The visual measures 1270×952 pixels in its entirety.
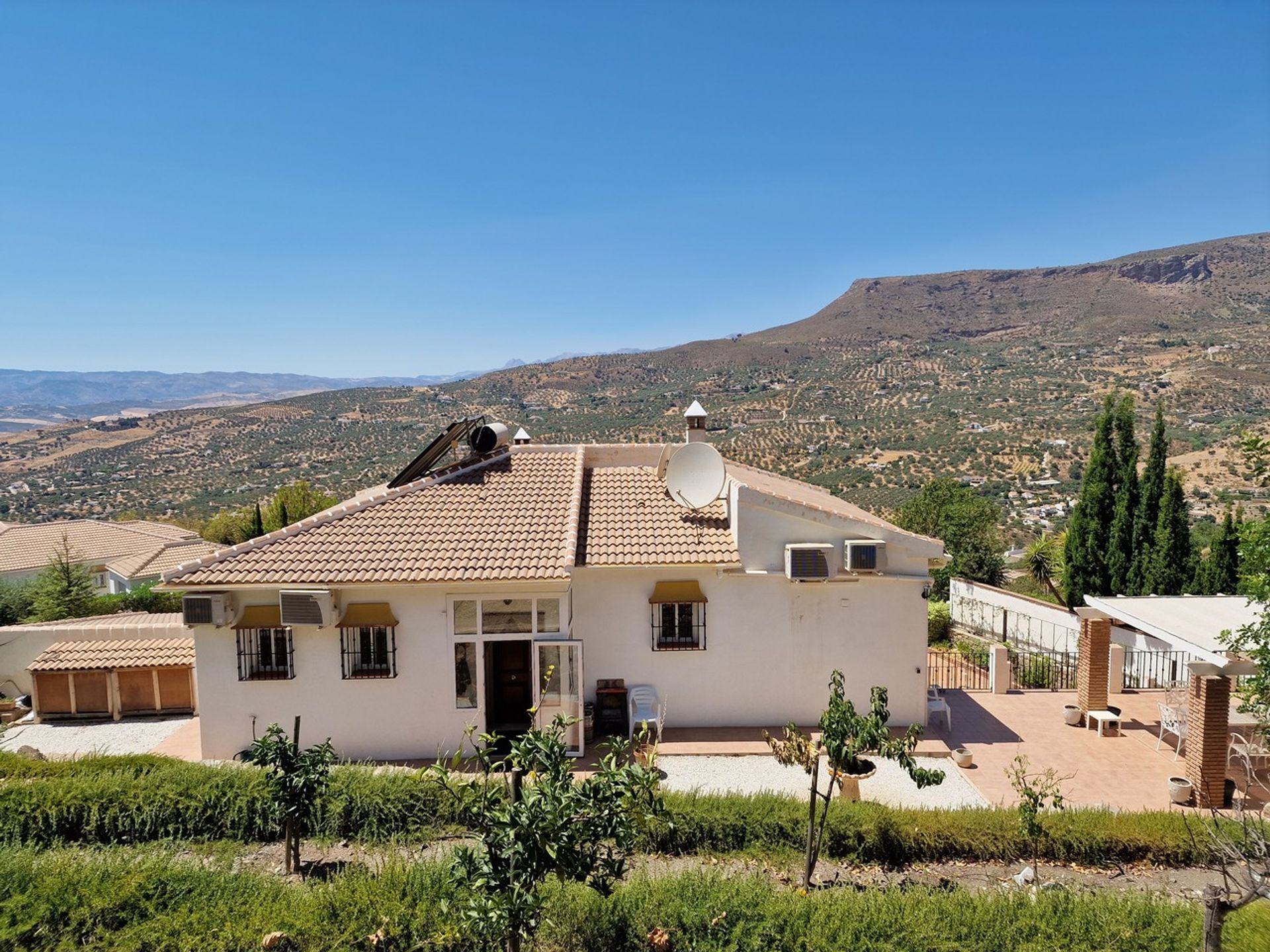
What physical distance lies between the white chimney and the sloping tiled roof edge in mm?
4350

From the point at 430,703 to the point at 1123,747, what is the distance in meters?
12.3

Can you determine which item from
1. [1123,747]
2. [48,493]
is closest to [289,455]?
[48,493]

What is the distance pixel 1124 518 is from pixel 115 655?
30268 mm

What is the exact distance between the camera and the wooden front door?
1324cm

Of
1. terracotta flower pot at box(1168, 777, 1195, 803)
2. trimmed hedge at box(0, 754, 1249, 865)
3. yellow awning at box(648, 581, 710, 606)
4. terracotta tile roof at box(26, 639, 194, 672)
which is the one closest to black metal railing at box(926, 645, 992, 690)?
terracotta flower pot at box(1168, 777, 1195, 803)

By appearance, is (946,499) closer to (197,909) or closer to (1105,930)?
(1105,930)

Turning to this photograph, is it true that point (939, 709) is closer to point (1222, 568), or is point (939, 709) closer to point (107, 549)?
point (1222, 568)

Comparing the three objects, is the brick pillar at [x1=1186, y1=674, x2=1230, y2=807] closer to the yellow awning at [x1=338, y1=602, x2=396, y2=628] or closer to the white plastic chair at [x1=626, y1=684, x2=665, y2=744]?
the white plastic chair at [x1=626, y1=684, x2=665, y2=744]

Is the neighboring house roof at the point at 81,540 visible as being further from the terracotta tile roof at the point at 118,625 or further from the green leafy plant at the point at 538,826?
the green leafy plant at the point at 538,826

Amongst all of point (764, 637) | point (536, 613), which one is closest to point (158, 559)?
point (536, 613)

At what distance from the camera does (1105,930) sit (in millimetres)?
6527

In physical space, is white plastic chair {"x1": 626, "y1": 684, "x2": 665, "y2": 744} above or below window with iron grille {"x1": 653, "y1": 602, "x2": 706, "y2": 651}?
below

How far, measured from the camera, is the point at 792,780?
448 inches

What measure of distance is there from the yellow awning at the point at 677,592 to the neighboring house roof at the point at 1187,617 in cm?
741
